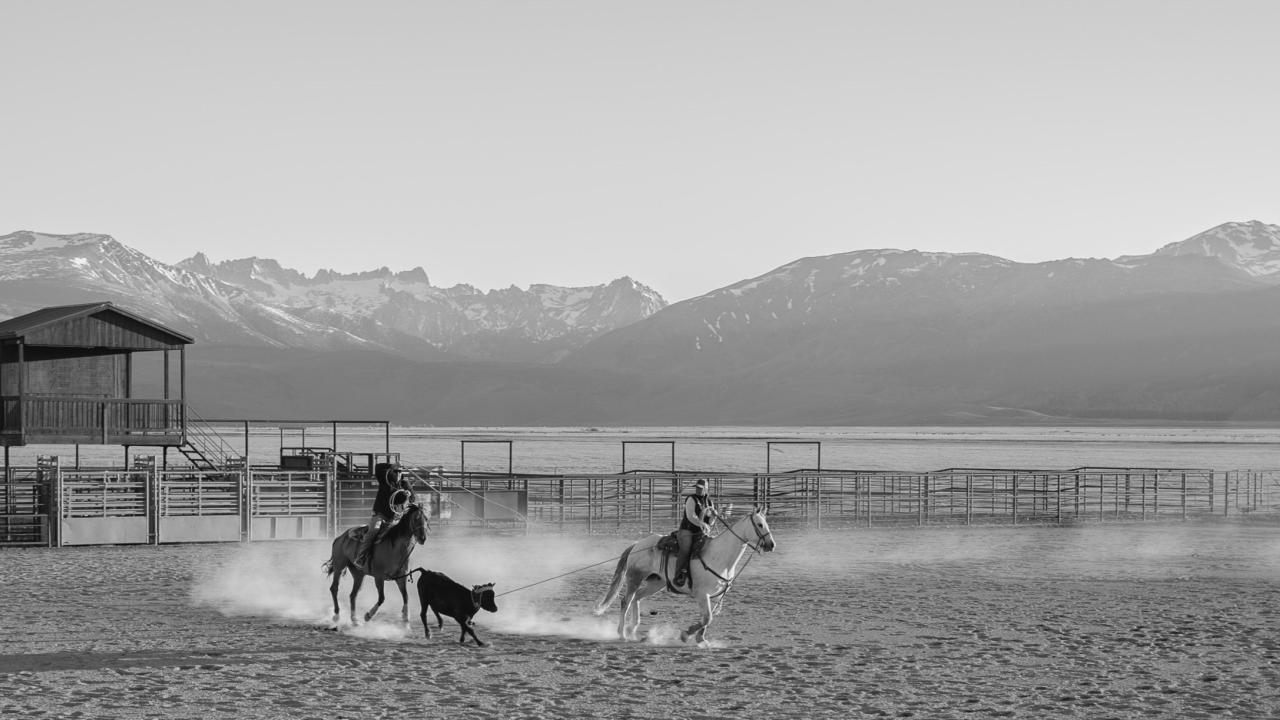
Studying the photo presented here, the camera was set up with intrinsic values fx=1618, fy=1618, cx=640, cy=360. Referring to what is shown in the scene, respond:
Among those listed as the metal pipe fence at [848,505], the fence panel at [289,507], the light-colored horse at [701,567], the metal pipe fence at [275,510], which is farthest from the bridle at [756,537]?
the metal pipe fence at [848,505]

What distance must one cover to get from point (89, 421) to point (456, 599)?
25.4 meters

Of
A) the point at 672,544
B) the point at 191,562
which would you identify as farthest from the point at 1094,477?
the point at 672,544

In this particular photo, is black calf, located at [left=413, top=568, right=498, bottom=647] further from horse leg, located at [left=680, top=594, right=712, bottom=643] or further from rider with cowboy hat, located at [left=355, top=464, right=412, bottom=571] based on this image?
horse leg, located at [left=680, top=594, right=712, bottom=643]

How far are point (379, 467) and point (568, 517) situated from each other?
2333 centimetres

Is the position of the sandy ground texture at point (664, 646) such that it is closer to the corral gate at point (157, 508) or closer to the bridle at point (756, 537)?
the bridle at point (756, 537)

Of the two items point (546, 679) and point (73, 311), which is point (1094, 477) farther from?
point (546, 679)

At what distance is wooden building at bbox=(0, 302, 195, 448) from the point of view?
1516 inches

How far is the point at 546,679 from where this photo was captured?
15.0m

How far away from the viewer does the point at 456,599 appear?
17.0 m

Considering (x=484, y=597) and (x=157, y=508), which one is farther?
(x=157, y=508)

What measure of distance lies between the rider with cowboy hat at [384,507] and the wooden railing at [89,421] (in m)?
22.6

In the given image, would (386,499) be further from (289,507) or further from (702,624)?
(289,507)

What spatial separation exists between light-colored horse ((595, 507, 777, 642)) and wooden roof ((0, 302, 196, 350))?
24.0 meters

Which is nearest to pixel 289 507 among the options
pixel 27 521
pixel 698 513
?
pixel 27 521
